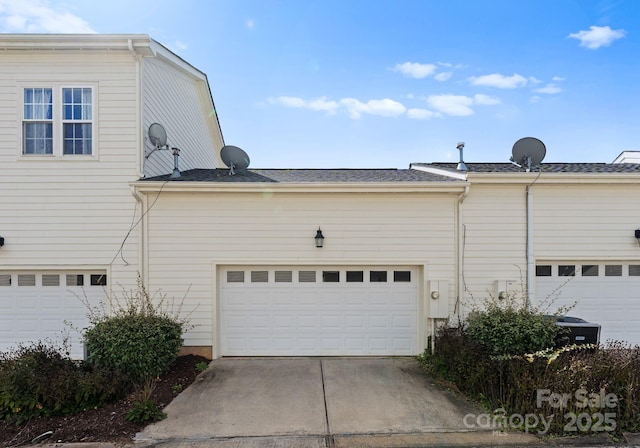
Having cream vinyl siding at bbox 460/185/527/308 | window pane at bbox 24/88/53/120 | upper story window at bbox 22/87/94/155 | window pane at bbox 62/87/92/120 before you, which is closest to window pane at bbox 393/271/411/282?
cream vinyl siding at bbox 460/185/527/308

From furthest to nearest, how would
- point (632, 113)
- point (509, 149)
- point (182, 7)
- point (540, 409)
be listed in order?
point (632, 113), point (182, 7), point (509, 149), point (540, 409)

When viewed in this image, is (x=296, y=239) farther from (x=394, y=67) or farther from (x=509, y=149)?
(x=394, y=67)

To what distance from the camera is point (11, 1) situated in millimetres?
6555

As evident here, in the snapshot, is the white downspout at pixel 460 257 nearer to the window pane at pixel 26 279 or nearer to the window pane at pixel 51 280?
the window pane at pixel 51 280

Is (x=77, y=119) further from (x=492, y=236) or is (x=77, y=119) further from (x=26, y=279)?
(x=492, y=236)

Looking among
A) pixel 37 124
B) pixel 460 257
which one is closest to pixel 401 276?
pixel 460 257

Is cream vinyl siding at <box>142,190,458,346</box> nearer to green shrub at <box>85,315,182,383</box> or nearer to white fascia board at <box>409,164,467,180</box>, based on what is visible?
white fascia board at <box>409,164,467,180</box>

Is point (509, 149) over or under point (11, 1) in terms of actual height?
under

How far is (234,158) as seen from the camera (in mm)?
7750

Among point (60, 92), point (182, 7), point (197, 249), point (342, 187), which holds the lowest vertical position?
point (197, 249)

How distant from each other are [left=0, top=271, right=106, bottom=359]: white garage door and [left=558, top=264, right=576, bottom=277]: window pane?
953 centimetres

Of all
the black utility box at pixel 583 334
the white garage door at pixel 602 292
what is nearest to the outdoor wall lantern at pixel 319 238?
the black utility box at pixel 583 334

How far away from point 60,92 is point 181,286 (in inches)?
185

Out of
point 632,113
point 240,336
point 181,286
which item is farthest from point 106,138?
point 632,113
